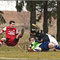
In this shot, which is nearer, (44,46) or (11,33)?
(44,46)

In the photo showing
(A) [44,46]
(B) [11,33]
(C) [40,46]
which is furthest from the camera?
(B) [11,33]

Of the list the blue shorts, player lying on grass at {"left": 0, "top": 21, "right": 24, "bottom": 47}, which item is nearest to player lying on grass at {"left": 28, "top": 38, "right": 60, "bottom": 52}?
the blue shorts

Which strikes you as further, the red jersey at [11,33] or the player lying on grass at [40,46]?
the red jersey at [11,33]

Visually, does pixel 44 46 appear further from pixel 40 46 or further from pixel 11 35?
pixel 11 35

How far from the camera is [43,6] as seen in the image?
17688mm

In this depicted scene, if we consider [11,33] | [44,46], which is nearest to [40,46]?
[44,46]

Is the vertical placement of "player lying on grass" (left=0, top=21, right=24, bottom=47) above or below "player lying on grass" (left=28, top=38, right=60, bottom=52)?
above

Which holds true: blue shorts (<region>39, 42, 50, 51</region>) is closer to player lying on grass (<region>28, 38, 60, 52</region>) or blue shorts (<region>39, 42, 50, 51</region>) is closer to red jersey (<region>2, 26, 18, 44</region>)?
player lying on grass (<region>28, 38, 60, 52</region>)

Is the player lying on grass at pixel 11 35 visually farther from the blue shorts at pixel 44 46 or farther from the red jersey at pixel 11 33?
the blue shorts at pixel 44 46

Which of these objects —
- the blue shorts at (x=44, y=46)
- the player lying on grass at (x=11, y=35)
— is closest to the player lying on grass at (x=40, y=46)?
the blue shorts at (x=44, y=46)

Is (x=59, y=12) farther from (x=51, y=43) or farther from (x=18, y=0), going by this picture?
(x=51, y=43)

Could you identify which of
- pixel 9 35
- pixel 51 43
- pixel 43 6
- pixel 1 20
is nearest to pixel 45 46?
pixel 51 43

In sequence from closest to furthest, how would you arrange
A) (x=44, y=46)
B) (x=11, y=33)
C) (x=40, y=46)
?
1. (x=44, y=46)
2. (x=40, y=46)
3. (x=11, y=33)

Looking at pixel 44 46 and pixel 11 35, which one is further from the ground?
pixel 11 35
